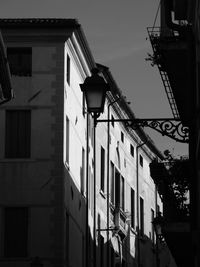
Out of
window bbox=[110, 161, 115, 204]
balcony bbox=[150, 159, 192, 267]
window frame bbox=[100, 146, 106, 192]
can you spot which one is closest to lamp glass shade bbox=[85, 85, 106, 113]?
balcony bbox=[150, 159, 192, 267]

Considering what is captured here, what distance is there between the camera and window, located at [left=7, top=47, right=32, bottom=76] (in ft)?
139

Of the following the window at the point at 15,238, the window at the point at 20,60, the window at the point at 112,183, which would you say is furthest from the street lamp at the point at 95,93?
the window at the point at 112,183

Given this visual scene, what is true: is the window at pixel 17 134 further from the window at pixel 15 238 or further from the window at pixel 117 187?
the window at pixel 117 187

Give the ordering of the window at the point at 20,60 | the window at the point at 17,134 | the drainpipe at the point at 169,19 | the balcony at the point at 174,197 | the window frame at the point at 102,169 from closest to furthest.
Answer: the drainpipe at the point at 169,19
the balcony at the point at 174,197
the window at the point at 17,134
the window at the point at 20,60
the window frame at the point at 102,169

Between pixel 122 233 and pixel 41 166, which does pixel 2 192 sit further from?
pixel 122 233

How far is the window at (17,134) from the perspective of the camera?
41844mm

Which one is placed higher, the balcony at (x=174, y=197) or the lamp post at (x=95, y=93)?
the lamp post at (x=95, y=93)

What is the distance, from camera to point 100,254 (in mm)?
50562

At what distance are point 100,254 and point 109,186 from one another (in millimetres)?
3746

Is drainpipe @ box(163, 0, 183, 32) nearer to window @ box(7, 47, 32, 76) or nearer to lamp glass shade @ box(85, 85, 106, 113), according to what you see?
lamp glass shade @ box(85, 85, 106, 113)

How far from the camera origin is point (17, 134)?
138ft

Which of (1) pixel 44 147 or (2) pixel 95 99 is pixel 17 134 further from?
(2) pixel 95 99

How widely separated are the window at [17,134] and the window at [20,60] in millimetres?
1416

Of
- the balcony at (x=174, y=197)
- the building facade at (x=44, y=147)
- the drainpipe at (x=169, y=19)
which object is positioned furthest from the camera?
the building facade at (x=44, y=147)
